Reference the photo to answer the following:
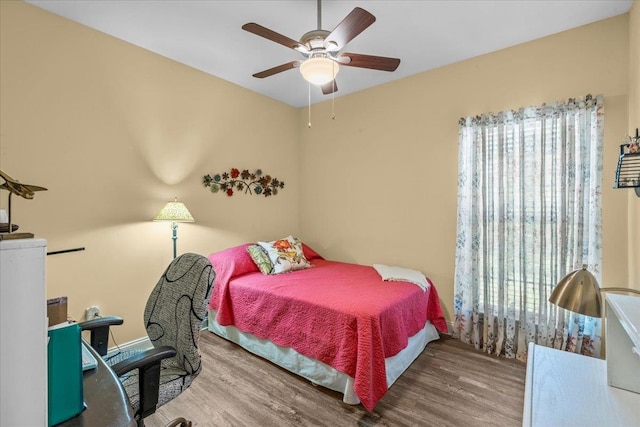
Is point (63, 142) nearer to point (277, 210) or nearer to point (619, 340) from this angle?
point (277, 210)

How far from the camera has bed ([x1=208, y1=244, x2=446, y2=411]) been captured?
75.7 inches

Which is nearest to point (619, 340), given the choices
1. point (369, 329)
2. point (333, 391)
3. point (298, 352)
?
point (369, 329)

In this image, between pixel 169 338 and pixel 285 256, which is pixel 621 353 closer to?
pixel 169 338

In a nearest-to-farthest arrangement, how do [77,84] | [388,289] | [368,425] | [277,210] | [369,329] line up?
[368,425], [369,329], [77,84], [388,289], [277,210]

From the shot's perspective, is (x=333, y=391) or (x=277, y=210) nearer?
(x=333, y=391)

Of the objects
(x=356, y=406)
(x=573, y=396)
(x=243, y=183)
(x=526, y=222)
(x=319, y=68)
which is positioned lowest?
(x=356, y=406)

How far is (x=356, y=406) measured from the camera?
1.95m

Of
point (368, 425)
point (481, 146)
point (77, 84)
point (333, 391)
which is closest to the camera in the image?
point (368, 425)

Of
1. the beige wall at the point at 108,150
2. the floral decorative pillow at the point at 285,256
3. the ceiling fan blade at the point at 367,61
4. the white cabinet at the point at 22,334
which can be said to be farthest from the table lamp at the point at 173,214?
the white cabinet at the point at 22,334

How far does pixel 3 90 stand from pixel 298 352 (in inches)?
110

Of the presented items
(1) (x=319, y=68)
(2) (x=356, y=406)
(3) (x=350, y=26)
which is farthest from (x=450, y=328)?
(3) (x=350, y=26)

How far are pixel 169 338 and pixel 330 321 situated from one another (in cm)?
104

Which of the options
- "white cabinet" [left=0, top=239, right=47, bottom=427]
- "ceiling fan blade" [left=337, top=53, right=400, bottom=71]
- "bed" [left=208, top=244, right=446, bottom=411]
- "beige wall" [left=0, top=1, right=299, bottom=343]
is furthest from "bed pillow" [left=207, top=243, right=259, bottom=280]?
"white cabinet" [left=0, top=239, right=47, bottom=427]

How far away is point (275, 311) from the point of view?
239cm
